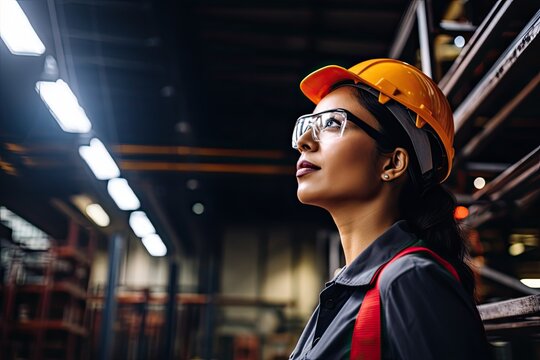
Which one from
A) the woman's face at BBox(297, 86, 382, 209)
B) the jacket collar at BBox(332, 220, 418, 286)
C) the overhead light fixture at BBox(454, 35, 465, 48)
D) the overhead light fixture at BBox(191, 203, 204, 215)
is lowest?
the jacket collar at BBox(332, 220, 418, 286)

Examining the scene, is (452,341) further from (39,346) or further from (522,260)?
(39,346)

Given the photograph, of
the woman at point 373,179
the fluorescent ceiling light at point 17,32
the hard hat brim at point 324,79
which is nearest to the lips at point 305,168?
the woman at point 373,179

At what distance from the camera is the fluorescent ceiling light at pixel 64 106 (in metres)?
3.69

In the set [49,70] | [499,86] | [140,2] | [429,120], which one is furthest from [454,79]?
[140,2]

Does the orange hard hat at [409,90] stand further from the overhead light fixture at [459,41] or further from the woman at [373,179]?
the overhead light fixture at [459,41]

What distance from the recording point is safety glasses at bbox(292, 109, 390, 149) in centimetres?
166

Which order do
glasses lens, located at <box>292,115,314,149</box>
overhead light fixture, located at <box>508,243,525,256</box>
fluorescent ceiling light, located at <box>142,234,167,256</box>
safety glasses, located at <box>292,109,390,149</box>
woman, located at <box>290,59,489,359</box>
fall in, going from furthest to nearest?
1. fluorescent ceiling light, located at <box>142,234,167,256</box>
2. overhead light fixture, located at <box>508,243,525,256</box>
3. glasses lens, located at <box>292,115,314,149</box>
4. safety glasses, located at <box>292,109,390,149</box>
5. woman, located at <box>290,59,489,359</box>

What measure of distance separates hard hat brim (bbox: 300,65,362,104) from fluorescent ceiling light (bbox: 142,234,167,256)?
6.53 m

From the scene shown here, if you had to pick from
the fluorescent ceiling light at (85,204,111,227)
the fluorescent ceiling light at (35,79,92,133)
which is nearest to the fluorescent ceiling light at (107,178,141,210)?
the fluorescent ceiling light at (35,79,92,133)

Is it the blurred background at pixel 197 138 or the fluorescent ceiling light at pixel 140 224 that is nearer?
the blurred background at pixel 197 138

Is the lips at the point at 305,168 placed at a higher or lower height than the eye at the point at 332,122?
lower

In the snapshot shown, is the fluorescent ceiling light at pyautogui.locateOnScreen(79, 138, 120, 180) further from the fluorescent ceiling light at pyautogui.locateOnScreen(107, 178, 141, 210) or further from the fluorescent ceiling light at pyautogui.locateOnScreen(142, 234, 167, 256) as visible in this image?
the fluorescent ceiling light at pyautogui.locateOnScreen(142, 234, 167, 256)

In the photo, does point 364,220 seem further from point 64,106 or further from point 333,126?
point 64,106

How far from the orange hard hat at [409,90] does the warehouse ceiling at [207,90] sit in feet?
1.60
